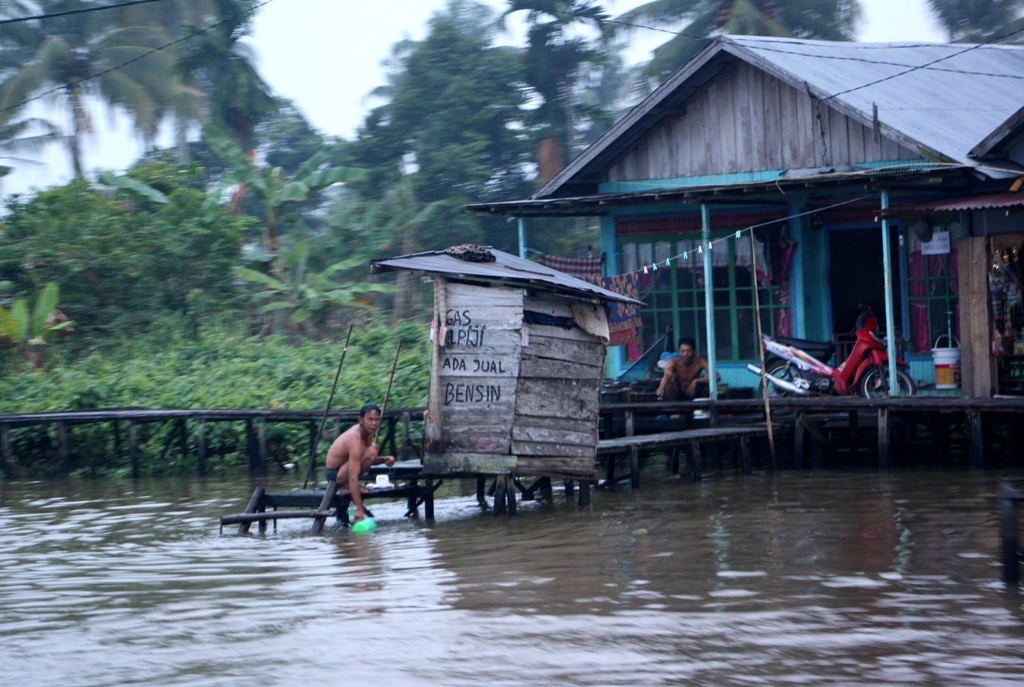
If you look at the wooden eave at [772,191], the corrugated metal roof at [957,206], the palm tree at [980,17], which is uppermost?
the palm tree at [980,17]

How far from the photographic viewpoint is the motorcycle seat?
611 inches

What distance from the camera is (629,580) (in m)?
8.31

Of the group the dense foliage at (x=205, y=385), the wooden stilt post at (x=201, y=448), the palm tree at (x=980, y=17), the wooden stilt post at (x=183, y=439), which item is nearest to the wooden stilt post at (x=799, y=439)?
the dense foliage at (x=205, y=385)

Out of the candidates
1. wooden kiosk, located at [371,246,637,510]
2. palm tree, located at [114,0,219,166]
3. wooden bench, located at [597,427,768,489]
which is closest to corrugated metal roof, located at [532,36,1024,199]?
wooden bench, located at [597,427,768,489]

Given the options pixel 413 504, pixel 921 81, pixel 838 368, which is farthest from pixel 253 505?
pixel 921 81

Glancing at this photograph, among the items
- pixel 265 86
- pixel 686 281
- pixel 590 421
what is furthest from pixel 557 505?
pixel 265 86

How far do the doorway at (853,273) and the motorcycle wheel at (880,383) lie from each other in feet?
4.89

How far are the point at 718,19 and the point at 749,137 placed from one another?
1499 cm

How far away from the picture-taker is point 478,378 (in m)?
11.3

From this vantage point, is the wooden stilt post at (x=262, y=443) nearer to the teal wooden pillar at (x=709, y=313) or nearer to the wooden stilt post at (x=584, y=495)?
the wooden stilt post at (x=584, y=495)

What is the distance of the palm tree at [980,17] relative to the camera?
3506 cm

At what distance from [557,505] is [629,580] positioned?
14.0 ft

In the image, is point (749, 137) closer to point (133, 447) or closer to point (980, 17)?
point (133, 447)

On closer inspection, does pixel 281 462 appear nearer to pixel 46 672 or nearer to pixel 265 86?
pixel 46 672
